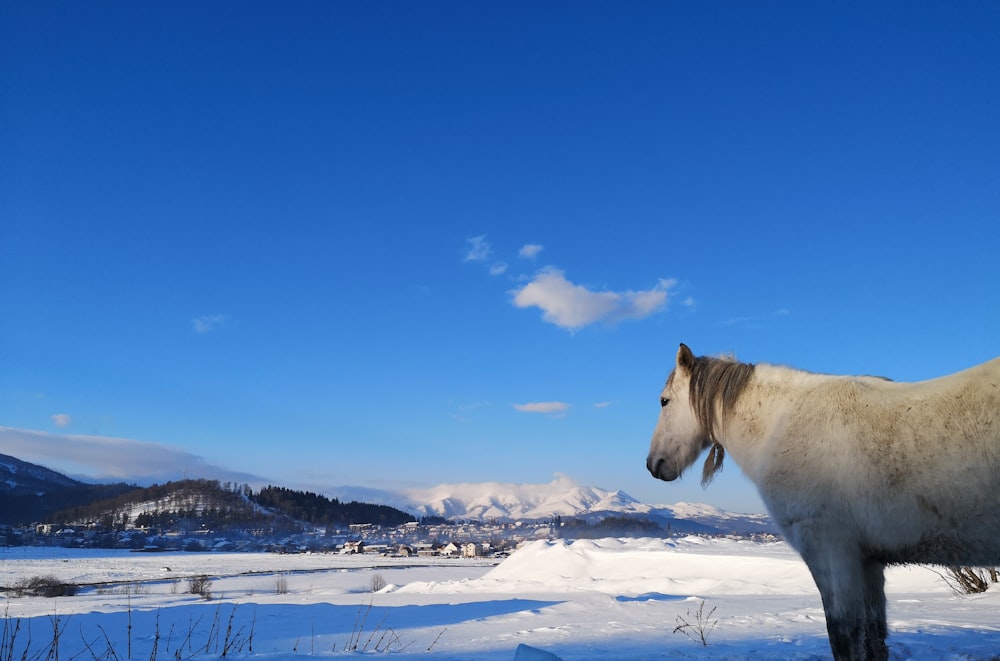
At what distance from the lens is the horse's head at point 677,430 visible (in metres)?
4.35

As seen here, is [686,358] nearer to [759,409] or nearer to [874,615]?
[759,409]

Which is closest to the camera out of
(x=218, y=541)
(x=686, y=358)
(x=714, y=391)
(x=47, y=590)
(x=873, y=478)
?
(x=873, y=478)

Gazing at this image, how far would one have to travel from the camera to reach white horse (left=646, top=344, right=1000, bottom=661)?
265 centimetres

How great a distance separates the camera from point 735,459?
391 centimetres

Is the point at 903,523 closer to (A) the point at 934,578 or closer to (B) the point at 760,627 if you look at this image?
(B) the point at 760,627

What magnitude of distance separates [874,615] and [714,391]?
1.54 metres

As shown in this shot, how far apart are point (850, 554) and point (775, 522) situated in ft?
1.39

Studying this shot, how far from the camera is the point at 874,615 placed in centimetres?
311

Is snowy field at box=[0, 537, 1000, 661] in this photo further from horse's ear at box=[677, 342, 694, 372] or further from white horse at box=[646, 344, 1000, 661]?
horse's ear at box=[677, 342, 694, 372]

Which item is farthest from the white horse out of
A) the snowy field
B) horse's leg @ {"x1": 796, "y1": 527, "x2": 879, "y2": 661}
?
the snowy field

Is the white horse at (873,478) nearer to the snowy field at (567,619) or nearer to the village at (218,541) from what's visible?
the snowy field at (567,619)

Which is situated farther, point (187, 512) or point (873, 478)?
point (187, 512)

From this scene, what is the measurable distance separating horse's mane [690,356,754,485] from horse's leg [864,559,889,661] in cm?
119

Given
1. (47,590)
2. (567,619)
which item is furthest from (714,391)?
(47,590)
